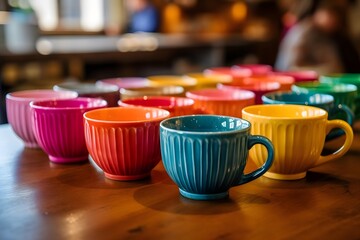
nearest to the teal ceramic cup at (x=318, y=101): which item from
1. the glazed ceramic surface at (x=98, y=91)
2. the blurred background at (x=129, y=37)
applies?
the glazed ceramic surface at (x=98, y=91)

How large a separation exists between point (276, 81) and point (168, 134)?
772 mm

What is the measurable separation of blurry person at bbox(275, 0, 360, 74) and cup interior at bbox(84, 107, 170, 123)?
265 centimetres

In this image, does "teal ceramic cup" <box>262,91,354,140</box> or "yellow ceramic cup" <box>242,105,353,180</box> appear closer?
"yellow ceramic cup" <box>242,105,353,180</box>

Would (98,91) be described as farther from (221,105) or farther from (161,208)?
(161,208)

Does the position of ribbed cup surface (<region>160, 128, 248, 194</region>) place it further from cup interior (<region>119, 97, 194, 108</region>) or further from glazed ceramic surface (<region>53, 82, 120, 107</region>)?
glazed ceramic surface (<region>53, 82, 120, 107</region>)

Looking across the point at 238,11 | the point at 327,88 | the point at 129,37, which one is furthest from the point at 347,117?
the point at 238,11

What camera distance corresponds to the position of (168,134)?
0.71 metres

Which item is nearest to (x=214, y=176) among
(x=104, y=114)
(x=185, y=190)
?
(x=185, y=190)

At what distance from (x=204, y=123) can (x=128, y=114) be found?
0.17 m

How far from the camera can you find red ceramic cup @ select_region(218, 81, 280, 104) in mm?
1189

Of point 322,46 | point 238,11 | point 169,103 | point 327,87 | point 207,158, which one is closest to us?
point 207,158

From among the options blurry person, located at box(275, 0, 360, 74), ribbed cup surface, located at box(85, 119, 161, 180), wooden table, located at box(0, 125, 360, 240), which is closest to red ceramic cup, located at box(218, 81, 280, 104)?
wooden table, located at box(0, 125, 360, 240)

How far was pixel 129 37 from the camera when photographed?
473cm

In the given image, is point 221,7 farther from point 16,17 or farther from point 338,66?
point 16,17
